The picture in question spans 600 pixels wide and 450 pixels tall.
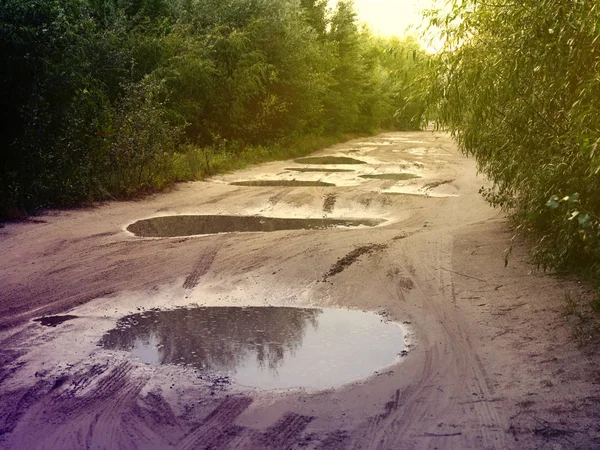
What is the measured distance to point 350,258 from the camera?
32.0 feet

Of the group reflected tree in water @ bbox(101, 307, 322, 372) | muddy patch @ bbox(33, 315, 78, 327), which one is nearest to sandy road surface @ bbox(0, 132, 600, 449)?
muddy patch @ bbox(33, 315, 78, 327)

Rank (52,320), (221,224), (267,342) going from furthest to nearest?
(221,224)
(52,320)
(267,342)

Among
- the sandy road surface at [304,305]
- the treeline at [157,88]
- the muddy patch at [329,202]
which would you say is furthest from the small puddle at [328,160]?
the sandy road surface at [304,305]

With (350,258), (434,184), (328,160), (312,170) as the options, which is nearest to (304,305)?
(350,258)

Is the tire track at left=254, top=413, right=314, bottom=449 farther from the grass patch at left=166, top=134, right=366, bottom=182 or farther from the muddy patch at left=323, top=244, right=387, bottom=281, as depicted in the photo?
the grass patch at left=166, top=134, right=366, bottom=182

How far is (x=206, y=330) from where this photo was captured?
688cm

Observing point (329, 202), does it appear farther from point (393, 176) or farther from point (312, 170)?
point (312, 170)

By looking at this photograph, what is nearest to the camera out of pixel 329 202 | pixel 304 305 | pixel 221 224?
pixel 304 305

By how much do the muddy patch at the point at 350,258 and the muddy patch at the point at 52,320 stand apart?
3.06 m

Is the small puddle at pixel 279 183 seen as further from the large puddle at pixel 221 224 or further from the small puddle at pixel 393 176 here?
the large puddle at pixel 221 224

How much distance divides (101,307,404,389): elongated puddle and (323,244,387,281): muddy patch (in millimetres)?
1537

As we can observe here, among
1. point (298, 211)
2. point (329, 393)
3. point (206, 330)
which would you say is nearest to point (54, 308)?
point (206, 330)

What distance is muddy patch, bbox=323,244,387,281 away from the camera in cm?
914

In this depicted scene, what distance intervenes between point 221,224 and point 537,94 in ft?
20.2
